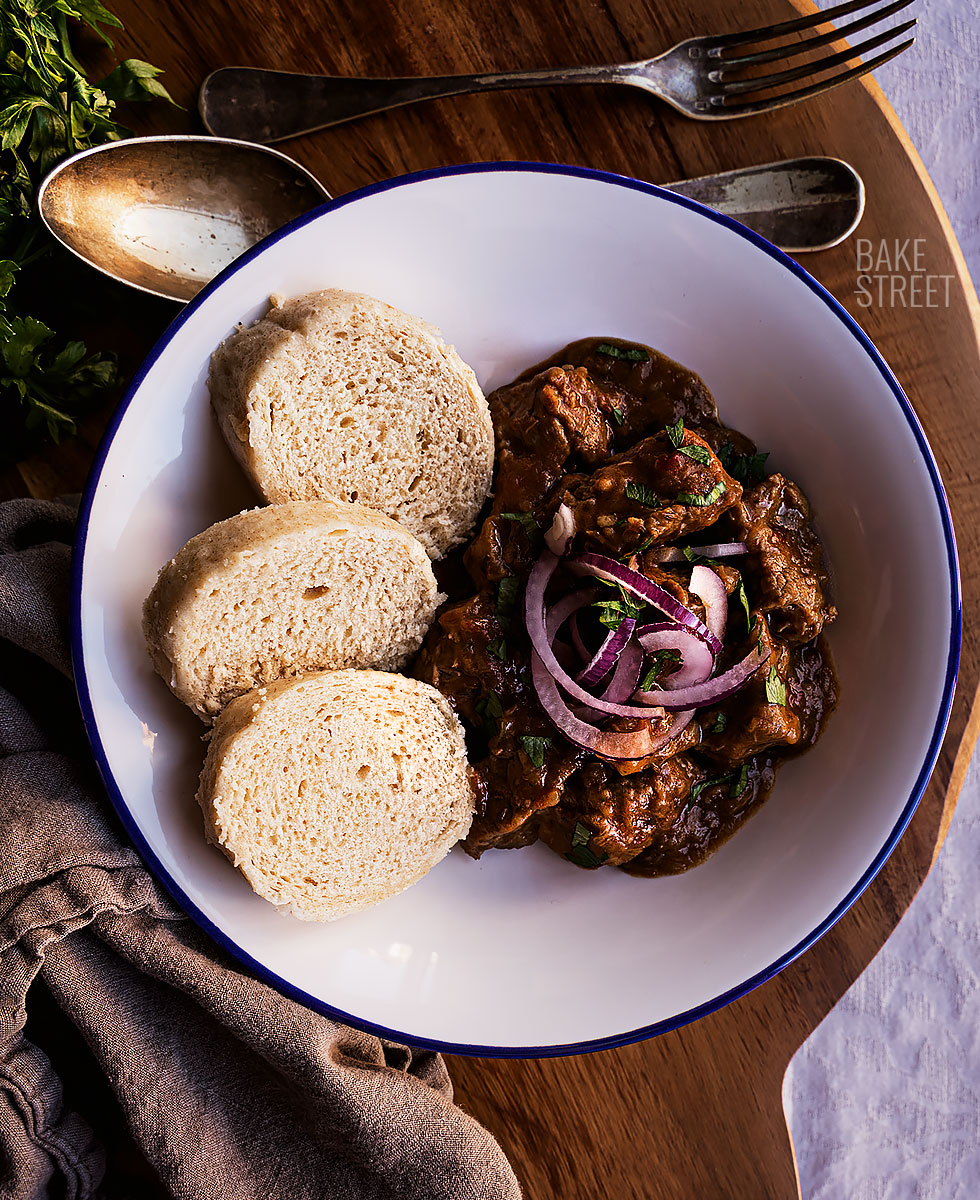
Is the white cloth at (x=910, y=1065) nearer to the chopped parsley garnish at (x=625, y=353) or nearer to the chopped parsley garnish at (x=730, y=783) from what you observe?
the chopped parsley garnish at (x=730, y=783)

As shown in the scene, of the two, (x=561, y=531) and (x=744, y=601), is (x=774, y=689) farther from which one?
(x=561, y=531)

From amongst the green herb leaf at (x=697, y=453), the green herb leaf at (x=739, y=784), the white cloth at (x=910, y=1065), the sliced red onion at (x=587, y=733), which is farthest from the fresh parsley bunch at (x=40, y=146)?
the white cloth at (x=910, y=1065)

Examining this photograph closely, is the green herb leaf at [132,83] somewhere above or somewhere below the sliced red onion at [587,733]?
above

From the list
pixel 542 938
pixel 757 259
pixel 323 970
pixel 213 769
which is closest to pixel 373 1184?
pixel 323 970

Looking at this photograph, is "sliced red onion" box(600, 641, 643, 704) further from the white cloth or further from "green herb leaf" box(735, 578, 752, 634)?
the white cloth

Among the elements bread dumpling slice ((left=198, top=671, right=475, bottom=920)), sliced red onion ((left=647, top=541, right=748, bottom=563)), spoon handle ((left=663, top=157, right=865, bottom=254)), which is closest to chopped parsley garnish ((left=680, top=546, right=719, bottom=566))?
sliced red onion ((left=647, top=541, right=748, bottom=563))

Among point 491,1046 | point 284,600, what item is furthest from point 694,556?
point 491,1046
